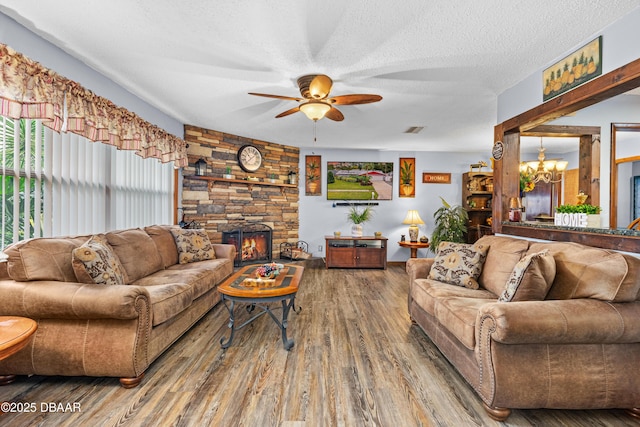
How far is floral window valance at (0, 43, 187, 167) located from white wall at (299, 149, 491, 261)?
11.3 ft

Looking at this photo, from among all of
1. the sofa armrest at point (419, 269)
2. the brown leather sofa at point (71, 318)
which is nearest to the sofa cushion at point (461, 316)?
the sofa armrest at point (419, 269)

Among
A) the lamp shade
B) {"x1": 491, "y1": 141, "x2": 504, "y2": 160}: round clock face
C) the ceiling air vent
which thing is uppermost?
the ceiling air vent

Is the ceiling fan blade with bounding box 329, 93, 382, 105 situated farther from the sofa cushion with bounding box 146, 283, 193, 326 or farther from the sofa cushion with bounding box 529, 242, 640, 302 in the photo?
the sofa cushion with bounding box 146, 283, 193, 326

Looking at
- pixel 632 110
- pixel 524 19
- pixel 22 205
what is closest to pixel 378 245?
pixel 632 110

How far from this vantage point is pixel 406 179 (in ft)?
Result: 21.4

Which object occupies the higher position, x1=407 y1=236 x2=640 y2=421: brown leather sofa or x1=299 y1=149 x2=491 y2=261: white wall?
x1=299 y1=149 x2=491 y2=261: white wall

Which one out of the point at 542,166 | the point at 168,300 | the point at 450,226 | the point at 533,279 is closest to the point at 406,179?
the point at 450,226

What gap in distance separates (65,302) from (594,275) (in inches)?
130

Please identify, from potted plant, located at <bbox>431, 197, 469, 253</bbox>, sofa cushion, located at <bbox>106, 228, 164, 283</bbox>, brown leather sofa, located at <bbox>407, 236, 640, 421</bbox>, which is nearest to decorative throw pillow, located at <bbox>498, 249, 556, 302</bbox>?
brown leather sofa, located at <bbox>407, 236, 640, 421</bbox>

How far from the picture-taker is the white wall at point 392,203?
21.1ft

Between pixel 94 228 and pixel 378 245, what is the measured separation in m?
4.51

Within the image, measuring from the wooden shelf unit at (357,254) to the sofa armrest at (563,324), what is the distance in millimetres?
Result: 4114

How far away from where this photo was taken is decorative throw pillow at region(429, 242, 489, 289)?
275 centimetres

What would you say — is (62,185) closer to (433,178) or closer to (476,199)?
(433,178)
